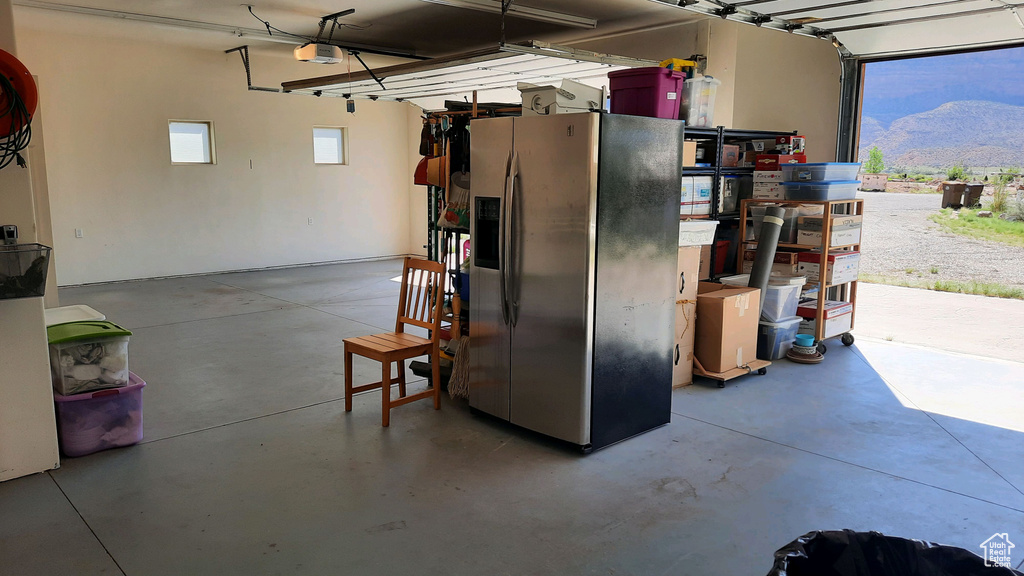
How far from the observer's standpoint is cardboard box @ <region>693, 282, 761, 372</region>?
503cm

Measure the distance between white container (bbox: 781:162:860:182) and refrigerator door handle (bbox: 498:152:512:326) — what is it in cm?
318

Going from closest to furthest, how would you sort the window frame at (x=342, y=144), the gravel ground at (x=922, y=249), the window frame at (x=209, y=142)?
1. the gravel ground at (x=922, y=249)
2. the window frame at (x=209, y=142)
3. the window frame at (x=342, y=144)

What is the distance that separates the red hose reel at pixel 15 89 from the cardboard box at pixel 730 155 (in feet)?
16.8

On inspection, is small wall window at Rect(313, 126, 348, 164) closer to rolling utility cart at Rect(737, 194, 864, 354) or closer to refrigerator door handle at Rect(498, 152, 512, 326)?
rolling utility cart at Rect(737, 194, 864, 354)

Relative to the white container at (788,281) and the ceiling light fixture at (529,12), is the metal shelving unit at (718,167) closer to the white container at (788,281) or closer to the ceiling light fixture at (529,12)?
the white container at (788,281)

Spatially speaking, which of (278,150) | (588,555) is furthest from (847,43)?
(278,150)

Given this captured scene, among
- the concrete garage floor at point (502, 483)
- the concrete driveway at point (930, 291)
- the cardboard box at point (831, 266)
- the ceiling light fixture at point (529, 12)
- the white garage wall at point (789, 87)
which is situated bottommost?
the concrete garage floor at point (502, 483)

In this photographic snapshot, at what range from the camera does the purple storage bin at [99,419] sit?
144 inches

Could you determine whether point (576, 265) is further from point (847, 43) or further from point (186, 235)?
point (186, 235)

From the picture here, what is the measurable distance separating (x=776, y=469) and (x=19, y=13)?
871 cm

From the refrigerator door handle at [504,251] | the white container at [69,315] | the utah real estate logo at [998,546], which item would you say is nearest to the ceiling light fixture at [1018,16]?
the utah real estate logo at [998,546]

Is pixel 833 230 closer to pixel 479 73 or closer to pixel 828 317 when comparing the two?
pixel 828 317

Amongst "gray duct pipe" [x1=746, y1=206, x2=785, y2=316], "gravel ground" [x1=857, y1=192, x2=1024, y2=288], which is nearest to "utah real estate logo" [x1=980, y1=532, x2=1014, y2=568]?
"gray duct pipe" [x1=746, y1=206, x2=785, y2=316]

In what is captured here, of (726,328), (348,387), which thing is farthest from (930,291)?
(348,387)
